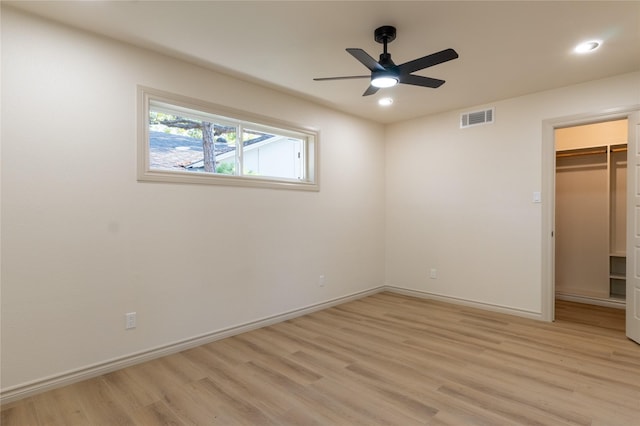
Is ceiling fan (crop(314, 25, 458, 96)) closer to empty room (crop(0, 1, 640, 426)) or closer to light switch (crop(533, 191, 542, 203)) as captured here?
empty room (crop(0, 1, 640, 426))

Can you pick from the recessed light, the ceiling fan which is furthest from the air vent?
the ceiling fan

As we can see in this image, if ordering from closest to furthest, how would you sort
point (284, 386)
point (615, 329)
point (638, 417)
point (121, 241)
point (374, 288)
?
point (638, 417)
point (284, 386)
point (121, 241)
point (615, 329)
point (374, 288)

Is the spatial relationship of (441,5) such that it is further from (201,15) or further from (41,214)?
(41,214)

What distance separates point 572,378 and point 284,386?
85.2 inches

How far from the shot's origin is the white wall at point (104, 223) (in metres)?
2.39

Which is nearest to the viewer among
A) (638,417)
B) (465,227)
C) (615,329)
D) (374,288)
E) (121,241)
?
(638,417)

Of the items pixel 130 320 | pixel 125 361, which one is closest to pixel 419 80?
pixel 130 320

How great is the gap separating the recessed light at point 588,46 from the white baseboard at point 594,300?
3394 millimetres

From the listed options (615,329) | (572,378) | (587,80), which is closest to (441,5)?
(587,80)

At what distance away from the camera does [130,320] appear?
2875mm

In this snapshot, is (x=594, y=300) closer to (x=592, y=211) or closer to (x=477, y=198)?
(x=592, y=211)

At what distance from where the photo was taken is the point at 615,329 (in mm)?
3650

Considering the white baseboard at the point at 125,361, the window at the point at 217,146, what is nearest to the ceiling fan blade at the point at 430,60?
the window at the point at 217,146

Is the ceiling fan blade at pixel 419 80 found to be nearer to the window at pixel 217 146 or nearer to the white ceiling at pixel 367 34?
the white ceiling at pixel 367 34
